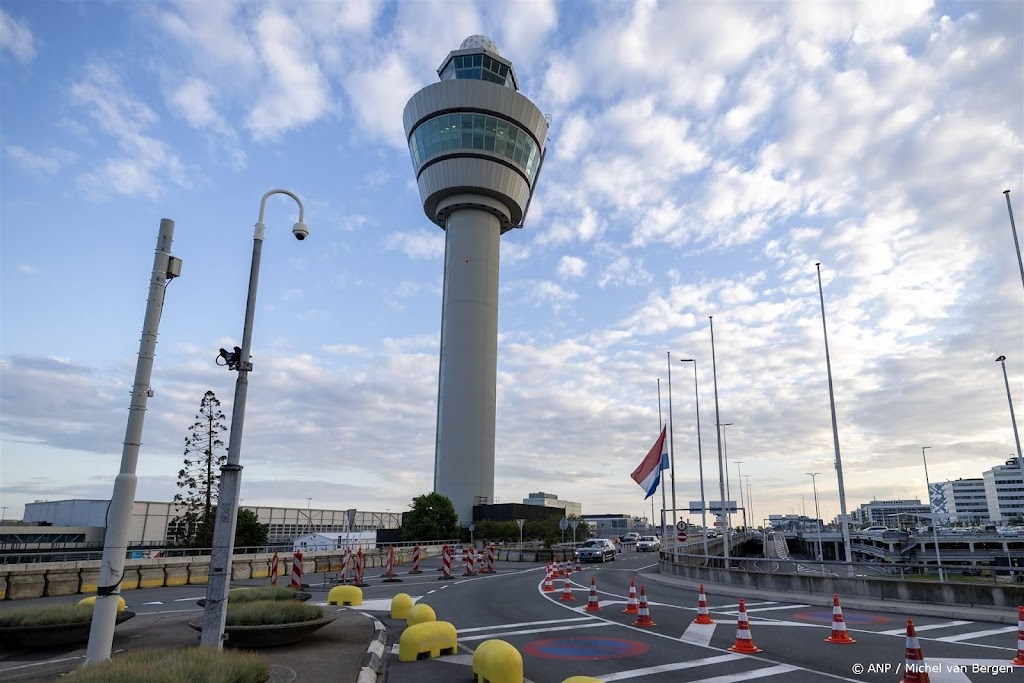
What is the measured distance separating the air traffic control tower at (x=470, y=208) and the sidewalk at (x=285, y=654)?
63705 millimetres

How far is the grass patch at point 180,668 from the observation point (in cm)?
636

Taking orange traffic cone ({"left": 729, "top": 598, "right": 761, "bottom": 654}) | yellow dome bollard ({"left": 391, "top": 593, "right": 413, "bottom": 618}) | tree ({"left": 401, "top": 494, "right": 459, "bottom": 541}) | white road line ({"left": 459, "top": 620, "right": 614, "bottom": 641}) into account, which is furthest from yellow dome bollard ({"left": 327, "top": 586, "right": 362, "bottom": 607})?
tree ({"left": 401, "top": 494, "right": 459, "bottom": 541})

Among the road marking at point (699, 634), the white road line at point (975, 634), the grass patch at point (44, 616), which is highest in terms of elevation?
the grass patch at point (44, 616)

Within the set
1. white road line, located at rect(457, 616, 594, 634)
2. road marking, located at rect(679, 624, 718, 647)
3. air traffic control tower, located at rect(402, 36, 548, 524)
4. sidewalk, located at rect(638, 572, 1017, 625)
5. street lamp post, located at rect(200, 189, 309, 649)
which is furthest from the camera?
air traffic control tower, located at rect(402, 36, 548, 524)

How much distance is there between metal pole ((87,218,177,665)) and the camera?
8.57 metres

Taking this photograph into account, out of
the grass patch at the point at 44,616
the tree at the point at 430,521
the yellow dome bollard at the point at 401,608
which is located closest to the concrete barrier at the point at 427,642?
the yellow dome bollard at the point at 401,608

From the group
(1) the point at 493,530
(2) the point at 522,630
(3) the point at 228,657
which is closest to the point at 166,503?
(1) the point at 493,530

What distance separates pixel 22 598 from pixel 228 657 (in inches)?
735

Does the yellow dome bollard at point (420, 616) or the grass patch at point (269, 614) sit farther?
the yellow dome bollard at point (420, 616)

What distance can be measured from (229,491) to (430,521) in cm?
5644

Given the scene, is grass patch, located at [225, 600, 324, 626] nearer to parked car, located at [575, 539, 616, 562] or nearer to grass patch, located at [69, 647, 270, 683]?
grass patch, located at [69, 647, 270, 683]

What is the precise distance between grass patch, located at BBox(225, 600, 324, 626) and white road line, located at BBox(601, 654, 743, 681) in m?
5.57

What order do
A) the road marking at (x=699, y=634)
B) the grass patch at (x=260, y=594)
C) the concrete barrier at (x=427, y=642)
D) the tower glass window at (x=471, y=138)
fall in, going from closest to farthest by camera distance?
the concrete barrier at (x=427, y=642) → the road marking at (x=699, y=634) → the grass patch at (x=260, y=594) → the tower glass window at (x=471, y=138)

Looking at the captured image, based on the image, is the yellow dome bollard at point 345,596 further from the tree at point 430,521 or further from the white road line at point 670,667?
the tree at point 430,521
